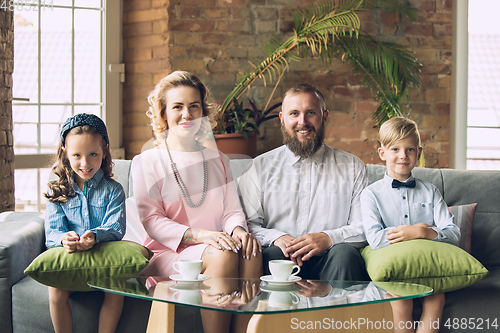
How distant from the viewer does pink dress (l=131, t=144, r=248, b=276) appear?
179 cm

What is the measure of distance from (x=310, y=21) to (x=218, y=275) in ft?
6.48

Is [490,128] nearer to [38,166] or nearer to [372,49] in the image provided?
[372,49]

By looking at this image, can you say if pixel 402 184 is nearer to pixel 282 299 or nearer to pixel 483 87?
pixel 282 299

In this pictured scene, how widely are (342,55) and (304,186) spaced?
1457 mm

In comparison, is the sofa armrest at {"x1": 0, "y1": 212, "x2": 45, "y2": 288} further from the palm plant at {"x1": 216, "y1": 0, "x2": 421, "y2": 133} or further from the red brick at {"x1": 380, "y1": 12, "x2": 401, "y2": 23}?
the red brick at {"x1": 380, "y1": 12, "x2": 401, "y2": 23}

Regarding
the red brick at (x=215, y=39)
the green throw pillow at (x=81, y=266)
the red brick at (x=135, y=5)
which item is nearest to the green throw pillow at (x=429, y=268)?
the green throw pillow at (x=81, y=266)

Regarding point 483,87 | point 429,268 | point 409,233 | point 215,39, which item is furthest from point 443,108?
point 429,268

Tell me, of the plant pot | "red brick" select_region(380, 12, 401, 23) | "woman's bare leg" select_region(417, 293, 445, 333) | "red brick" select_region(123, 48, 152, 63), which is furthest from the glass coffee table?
"red brick" select_region(380, 12, 401, 23)

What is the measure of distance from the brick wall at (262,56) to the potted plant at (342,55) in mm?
190

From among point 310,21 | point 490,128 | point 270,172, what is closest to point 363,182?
point 270,172

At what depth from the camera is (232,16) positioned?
3.31 m

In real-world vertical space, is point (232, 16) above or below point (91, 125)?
above

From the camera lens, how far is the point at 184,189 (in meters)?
1.92

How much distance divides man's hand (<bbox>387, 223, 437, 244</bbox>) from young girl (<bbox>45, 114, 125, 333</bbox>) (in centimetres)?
103
